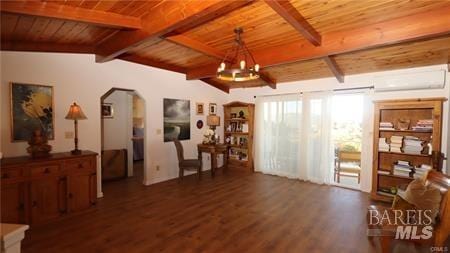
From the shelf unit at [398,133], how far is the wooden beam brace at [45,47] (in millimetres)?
4993

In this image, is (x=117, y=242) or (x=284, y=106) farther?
(x=284, y=106)

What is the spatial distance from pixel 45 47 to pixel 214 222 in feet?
11.4

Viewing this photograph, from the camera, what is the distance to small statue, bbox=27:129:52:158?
3.00 m

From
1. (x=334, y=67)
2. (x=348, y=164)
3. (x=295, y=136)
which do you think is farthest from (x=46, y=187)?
(x=348, y=164)

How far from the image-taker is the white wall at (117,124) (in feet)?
18.2

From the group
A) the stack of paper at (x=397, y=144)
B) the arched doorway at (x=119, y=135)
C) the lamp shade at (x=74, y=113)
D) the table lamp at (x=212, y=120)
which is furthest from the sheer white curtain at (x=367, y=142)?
the lamp shade at (x=74, y=113)

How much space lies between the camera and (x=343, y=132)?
19.5ft

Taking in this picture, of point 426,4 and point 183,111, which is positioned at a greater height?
point 426,4

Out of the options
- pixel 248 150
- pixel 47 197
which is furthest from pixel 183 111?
pixel 47 197

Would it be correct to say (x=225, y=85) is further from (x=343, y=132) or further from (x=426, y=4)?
(x=426, y=4)

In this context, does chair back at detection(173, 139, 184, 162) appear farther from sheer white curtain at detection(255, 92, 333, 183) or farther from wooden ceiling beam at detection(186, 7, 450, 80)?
wooden ceiling beam at detection(186, 7, 450, 80)

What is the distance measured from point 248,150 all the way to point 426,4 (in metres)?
4.50

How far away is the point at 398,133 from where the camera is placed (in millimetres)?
4016

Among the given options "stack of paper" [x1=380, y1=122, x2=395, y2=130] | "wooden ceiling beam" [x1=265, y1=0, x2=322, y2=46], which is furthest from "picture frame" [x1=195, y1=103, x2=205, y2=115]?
"stack of paper" [x1=380, y1=122, x2=395, y2=130]
